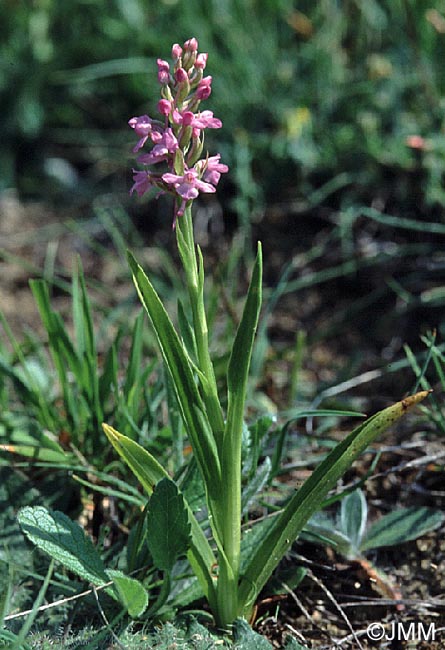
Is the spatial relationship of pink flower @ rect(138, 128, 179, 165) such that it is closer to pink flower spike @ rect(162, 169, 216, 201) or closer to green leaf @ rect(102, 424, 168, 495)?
pink flower spike @ rect(162, 169, 216, 201)

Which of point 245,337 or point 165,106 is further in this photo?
point 245,337

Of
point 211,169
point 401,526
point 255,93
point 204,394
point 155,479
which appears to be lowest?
point 401,526

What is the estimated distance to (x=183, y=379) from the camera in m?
1.27

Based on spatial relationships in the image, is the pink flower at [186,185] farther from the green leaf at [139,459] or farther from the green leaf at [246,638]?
the green leaf at [246,638]

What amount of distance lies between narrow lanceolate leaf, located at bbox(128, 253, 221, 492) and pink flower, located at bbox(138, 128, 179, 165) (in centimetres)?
16

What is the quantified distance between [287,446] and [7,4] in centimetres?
215

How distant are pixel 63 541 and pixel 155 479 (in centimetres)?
19

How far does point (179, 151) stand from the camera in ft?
3.80

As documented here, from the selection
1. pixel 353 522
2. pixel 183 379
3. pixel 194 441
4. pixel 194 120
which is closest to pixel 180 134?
pixel 194 120

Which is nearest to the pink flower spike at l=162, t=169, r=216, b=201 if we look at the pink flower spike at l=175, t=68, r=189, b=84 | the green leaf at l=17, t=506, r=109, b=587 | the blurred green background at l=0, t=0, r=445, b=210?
the pink flower spike at l=175, t=68, r=189, b=84

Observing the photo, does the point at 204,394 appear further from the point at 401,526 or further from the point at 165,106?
the point at 401,526

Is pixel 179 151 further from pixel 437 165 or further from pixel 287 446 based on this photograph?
pixel 437 165

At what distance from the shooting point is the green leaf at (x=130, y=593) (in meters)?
1.24

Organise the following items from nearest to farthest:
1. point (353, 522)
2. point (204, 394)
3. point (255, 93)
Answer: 1. point (204, 394)
2. point (353, 522)
3. point (255, 93)
